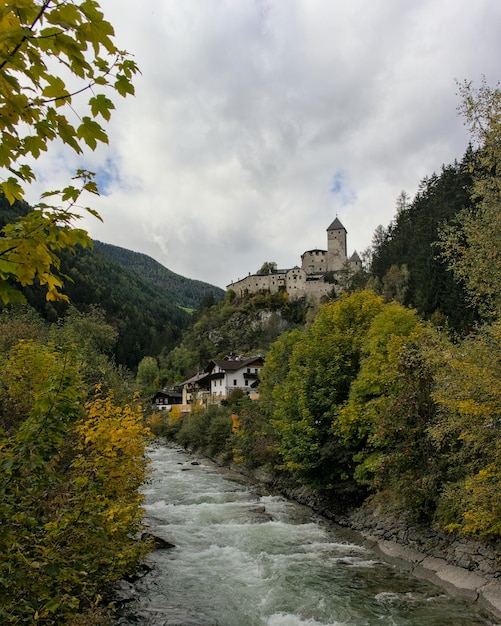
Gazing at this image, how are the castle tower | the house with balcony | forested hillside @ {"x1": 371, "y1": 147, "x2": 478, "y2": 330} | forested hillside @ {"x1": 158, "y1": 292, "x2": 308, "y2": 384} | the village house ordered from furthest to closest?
the castle tower < forested hillside @ {"x1": 158, "y1": 292, "x2": 308, "y2": 384} < the house with balcony < the village house < forested hillside @ {"x1": 371, "y1": 147, "x2": 478, "y2": 330}

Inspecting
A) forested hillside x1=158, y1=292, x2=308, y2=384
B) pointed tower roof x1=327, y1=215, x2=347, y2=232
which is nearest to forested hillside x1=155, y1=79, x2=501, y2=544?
forested hillside x1=158, y1=292, x2=308, y2=384

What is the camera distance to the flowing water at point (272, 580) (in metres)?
11.8

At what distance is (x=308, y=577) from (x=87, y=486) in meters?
10.5

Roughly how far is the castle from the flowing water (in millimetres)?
106578

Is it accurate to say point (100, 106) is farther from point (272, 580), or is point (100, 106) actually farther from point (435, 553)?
point (435, 553)

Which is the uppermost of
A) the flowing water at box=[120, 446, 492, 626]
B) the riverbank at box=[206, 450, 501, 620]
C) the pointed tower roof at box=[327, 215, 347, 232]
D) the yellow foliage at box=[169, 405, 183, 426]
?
the pointed tower roof at box=[327, 215, 347, 232]

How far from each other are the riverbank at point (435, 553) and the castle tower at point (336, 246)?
399 ft

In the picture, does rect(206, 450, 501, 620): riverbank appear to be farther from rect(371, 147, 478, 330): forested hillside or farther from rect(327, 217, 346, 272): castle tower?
rect(327, 217, 346, 272): castle tower

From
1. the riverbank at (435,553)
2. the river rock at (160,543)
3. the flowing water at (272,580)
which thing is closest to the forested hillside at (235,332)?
the flowing water at (272,580)

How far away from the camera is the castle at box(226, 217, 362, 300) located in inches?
5064

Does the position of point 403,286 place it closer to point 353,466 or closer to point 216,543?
point 353,466

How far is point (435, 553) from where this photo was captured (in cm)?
1571

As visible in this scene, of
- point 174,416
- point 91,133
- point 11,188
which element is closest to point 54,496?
point 11,188

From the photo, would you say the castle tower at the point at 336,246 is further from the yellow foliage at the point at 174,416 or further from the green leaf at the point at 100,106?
the green leaf at the point at 100,106
